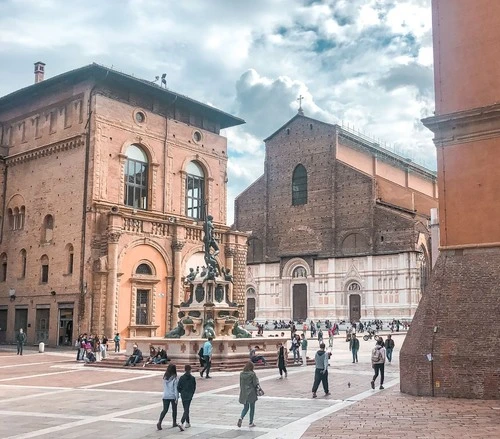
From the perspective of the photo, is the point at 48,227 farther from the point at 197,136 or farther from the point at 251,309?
the point at 251,309

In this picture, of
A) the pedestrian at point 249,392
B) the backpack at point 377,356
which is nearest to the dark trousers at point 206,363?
the backpack at point 377,356

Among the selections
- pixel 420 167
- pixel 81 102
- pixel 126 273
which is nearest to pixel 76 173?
pixel 81 102

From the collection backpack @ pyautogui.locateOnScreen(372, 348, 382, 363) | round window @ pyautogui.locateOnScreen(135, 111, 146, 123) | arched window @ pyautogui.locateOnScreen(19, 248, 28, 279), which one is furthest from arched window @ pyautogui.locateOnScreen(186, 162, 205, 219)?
backpack @ pyautogui.locateOnScreen(372, 348, 382, 363)

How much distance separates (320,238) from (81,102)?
118 ft

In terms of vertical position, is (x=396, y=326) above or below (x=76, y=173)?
below

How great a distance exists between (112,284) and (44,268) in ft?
19.8

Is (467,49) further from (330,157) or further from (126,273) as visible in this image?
(330,157)

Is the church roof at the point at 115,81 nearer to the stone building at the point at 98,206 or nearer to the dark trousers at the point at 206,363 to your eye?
the stone building at the point at 98,206

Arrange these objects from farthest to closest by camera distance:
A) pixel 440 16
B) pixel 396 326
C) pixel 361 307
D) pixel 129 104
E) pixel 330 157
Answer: pixel 330 157 < pixel 361 307 < pixel 396 326 < pixel 129 104 < pixel 440 16

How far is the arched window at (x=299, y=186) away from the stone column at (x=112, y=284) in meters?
37.6

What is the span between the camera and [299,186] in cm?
7081

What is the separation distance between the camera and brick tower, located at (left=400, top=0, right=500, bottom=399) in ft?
48.1

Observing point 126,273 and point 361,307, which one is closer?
point 126,273

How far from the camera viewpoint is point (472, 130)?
650 inches
